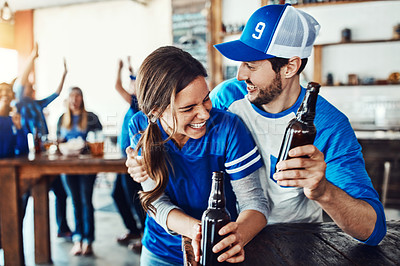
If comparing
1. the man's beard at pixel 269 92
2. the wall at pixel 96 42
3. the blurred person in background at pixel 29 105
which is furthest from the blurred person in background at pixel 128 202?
the wall at pixel 96 42

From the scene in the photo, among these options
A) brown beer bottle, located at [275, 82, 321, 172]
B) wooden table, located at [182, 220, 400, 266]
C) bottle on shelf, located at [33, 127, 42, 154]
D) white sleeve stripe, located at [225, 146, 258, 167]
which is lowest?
wooden table, located at [182, 220, 400, 266]

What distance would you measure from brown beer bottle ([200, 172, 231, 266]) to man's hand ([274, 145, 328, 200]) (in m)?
0.14

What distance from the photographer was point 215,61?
16.1 feet

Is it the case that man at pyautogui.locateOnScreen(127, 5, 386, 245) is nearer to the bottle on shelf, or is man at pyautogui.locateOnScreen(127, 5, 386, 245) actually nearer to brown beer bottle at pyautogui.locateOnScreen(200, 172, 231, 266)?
brown beer bottle at pyautogui.locateOnScreen(200, 172, 231, 266)

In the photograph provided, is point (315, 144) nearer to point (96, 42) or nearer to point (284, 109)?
point (284, 109)

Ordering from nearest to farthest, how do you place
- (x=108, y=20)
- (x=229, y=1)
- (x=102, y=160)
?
(x=102, y=160)
(x=229, y=1)
(x=108, y=20)

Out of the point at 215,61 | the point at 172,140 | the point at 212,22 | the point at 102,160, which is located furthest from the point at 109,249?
the point at 212,22

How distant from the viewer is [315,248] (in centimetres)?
94

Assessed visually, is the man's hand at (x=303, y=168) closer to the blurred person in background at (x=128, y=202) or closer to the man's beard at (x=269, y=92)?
the man's beard at (x=269, y=92)

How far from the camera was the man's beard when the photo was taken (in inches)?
47.9

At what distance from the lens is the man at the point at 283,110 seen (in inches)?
42.8

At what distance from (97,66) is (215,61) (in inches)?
113

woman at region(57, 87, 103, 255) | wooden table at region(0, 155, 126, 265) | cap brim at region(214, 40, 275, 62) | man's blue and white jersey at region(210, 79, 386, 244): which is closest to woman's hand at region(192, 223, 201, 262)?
man's blue and white jersey at region(210, 79, 386, 244)

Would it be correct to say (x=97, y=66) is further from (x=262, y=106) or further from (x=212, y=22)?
(x=262, y=106)
